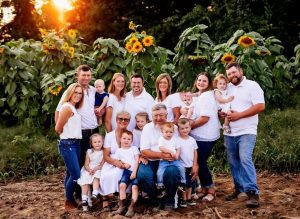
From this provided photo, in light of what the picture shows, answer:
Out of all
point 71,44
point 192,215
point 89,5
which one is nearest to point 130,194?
point 192,215

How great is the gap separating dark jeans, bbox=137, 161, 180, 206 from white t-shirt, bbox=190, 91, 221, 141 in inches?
22.1

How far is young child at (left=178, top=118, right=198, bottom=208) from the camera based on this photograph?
5152 millimetres

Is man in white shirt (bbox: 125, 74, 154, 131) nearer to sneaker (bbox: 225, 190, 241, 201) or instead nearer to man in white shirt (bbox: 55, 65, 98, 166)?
man in white shirt (bbox: 55, 65, 98, 166)

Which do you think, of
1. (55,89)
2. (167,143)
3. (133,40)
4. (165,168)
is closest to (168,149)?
(167,143)

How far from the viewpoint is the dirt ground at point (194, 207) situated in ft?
16.4

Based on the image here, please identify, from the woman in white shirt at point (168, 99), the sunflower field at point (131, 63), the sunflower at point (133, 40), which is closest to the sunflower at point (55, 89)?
the sunflower field at point (131, 63)

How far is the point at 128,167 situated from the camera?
17.1 ft

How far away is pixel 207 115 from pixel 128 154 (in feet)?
3.25

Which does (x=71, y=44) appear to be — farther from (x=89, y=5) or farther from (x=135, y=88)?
(x=89, y=5)

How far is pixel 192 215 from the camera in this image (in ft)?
16.3

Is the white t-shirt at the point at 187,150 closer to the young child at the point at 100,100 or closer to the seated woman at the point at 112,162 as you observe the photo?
the seated woman at the point at 112,162

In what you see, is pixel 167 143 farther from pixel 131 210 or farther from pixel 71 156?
pixel 71 156

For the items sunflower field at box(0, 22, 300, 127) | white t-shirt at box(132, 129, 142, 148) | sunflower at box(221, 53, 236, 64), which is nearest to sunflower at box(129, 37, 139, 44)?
sunflower field at box(0, 22, 300, 127)

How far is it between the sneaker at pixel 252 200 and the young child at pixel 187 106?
1086mm
